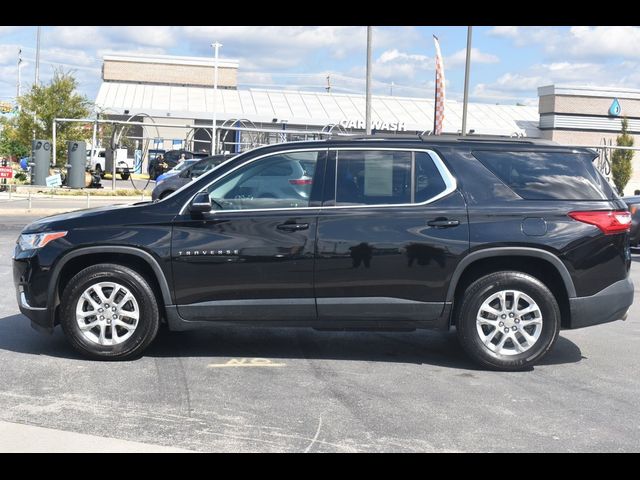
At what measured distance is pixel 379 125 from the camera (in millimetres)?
53938

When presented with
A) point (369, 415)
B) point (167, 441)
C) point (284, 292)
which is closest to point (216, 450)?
point (167, 441)

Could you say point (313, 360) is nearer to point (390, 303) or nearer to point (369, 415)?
point (390, 303)

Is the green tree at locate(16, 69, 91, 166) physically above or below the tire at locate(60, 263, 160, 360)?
above

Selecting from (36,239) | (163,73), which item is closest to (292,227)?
(36,239)

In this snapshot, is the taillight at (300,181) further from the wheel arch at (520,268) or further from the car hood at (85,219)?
the wheel arch at (520,268)

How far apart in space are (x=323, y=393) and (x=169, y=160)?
35.3 metres

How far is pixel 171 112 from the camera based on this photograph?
54.3 meters

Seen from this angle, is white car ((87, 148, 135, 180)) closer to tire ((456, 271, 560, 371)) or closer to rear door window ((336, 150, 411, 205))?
rear door window ((336, 150, 411, 205))

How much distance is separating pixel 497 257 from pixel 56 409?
3537 millimetres

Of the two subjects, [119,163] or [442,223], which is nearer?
[442,223]

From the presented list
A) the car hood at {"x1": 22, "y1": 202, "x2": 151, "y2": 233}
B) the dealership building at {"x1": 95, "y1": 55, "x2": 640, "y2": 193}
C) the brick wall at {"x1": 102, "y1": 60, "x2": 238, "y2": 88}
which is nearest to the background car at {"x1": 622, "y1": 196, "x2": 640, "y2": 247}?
the car hood at {"x1": 22, "y1": 202, "x2": 151, "y2": 233}

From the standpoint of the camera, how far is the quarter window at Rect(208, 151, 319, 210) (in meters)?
6.87

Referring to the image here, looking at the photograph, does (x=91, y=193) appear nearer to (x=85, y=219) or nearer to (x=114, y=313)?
(x=85, y=219)

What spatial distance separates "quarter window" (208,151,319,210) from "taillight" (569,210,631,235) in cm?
216
